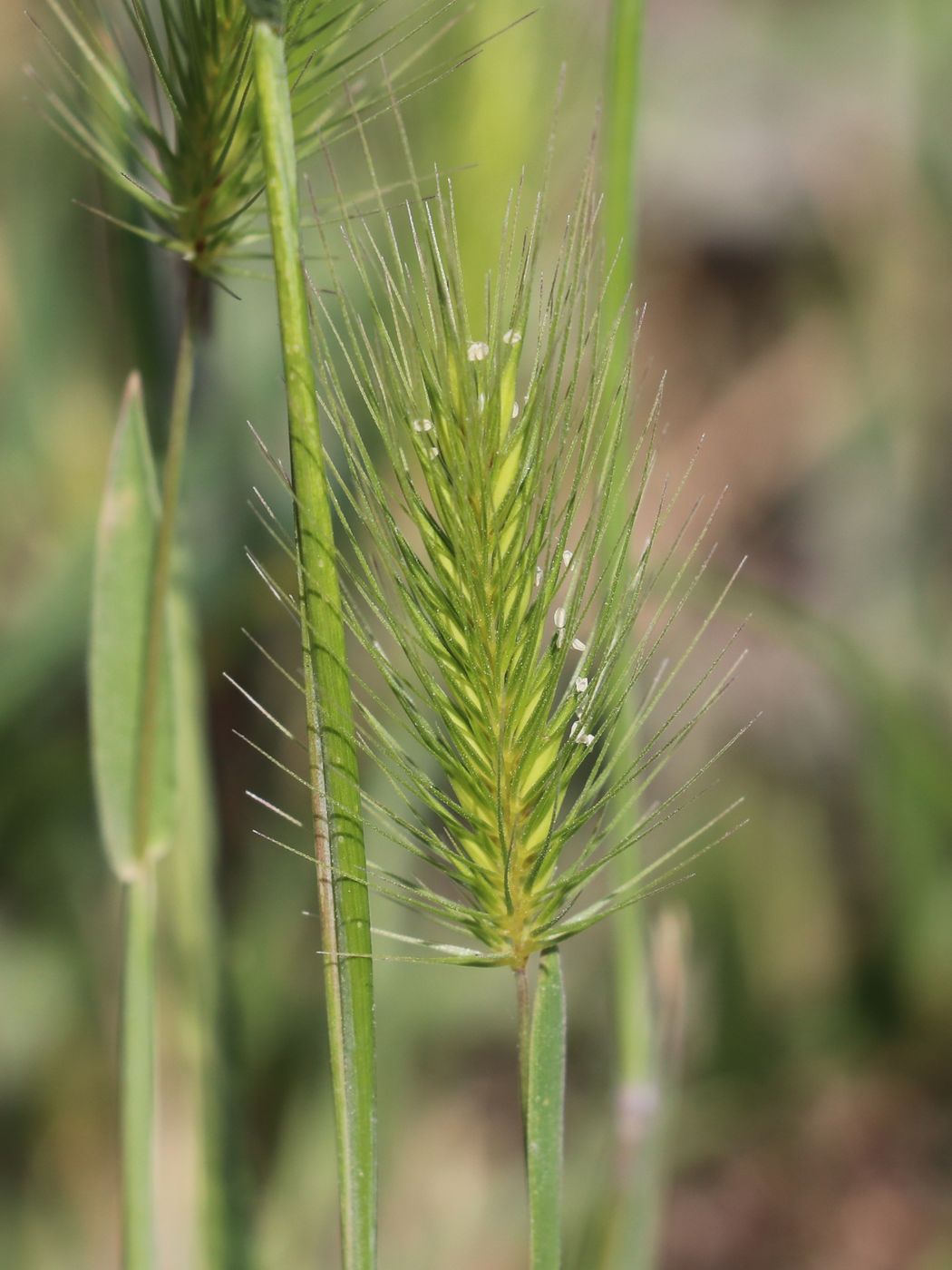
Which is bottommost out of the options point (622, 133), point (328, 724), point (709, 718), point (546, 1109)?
point (546, 1109)

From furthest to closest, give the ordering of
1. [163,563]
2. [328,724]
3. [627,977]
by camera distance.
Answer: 1. [627,977]
2. [163,563]
3. [328,724]

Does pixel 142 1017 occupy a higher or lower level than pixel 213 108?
lower

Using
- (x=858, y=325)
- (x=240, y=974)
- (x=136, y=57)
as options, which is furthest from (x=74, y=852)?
(x=858, y=325)

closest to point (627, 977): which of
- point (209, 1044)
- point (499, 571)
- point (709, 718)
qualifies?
point (209, 1044)

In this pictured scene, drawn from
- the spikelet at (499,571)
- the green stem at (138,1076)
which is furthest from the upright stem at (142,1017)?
the spikelet at (499,571)

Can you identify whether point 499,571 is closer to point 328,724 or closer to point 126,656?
point 328,724

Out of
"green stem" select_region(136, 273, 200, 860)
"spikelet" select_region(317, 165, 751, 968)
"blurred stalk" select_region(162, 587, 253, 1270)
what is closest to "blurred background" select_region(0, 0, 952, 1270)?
"blurred stalk" select_region(162, 587, 253, 1270)

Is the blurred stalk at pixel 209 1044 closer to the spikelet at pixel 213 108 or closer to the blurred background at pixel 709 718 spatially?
the blurred background at pixel 709 718
